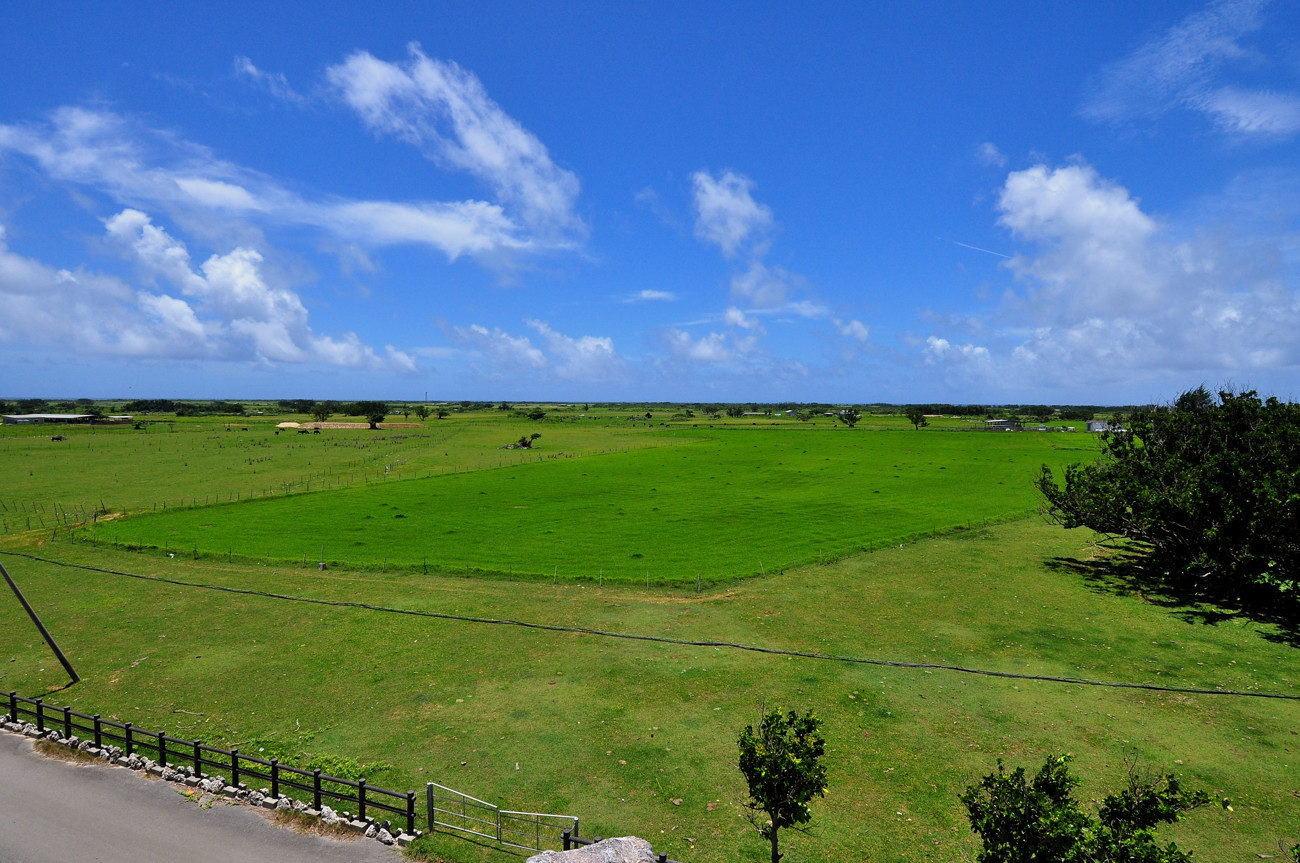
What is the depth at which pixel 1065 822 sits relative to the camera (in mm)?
9930

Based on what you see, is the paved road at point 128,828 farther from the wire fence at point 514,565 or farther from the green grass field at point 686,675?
the wire fence at point 514,565

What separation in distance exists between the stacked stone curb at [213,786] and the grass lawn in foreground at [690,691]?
1.86 meters

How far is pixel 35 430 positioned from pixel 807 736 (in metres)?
230

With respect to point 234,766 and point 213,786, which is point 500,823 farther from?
point 213,786

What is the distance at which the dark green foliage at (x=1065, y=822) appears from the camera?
9.72 metres

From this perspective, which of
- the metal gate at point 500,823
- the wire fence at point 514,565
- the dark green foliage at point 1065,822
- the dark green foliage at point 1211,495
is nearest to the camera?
the dark green foliage at point 1065,822

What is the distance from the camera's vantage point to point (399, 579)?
137 feet

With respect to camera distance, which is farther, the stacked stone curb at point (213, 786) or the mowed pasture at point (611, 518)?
the mowed pasture at point (611, 518)

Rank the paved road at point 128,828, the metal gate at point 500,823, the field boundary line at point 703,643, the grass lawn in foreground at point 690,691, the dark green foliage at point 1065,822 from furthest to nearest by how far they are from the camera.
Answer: the field boundary line at point 703,643 < the grass lawn in foreground at point 690,691 < the metal gate at point 500,823 < the paved road at point 128,828 < the dark green foliage at point 1065,822

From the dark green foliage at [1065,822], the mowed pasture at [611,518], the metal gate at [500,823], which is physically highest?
the dark green foliage at [1065,822]

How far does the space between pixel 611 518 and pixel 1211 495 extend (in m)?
48.0

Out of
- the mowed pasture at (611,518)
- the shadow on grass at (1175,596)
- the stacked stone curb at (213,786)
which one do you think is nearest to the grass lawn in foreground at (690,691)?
the shadow on grass at (1175,596)

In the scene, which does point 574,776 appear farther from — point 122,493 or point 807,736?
Answer: point 122,493

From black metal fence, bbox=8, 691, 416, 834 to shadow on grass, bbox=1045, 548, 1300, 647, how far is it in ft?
141
